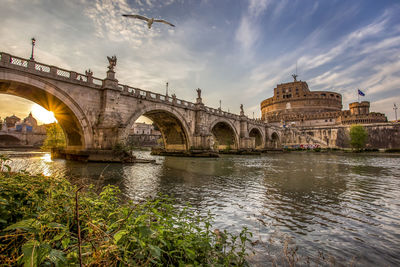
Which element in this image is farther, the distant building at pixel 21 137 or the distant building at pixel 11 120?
the distant building at pixel 11 120

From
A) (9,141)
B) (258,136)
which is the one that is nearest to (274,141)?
(258,136)

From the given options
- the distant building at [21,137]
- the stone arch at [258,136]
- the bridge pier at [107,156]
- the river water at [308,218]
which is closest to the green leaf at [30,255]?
the river water at [308,218]

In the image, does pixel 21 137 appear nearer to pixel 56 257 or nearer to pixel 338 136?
pixel 56 257

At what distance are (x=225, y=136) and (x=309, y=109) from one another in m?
53.3

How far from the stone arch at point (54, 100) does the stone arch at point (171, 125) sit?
7464 mm

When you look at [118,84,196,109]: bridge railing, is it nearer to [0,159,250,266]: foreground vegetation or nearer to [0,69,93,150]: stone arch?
[0,69,93,150]: stone arch

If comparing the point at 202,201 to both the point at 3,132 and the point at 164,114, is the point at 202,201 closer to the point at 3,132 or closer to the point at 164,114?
the point at 164,114

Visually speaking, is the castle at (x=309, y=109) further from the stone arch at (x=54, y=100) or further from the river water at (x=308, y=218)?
the stone arch at (x=54, y=100)

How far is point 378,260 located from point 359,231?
1159mm

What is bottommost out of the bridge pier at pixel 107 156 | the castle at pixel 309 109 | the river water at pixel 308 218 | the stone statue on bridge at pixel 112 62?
the river water at pixel 308 218

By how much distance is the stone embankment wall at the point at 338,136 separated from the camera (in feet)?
175

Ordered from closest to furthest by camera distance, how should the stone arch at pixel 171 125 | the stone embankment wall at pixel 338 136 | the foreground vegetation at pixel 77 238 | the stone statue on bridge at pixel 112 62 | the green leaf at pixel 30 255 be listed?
the green leaf at pixel 30 255, the foreground vegetation at pixel 77 238, the stone statue on bridge at pixel 112 62, the stone arch at pixel 171 125, the stone embankment wall at pixel 338 136

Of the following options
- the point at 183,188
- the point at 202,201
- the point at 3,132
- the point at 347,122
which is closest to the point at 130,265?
the point at 202,201

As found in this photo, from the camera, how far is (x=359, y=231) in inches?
170
